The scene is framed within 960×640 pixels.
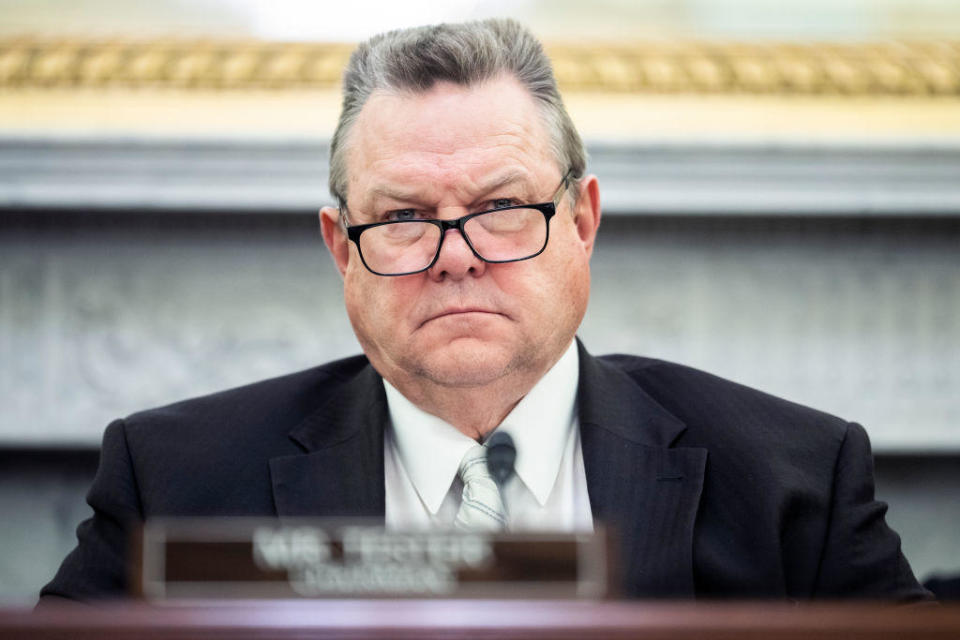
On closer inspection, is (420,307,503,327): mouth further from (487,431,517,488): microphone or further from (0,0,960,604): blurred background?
(0,0,960,604): blurred background

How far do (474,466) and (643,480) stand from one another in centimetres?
25

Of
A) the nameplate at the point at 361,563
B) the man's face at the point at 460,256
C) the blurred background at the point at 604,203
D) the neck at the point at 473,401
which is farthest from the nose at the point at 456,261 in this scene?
the blurred background at the point at 604,203

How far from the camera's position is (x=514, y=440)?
1513 mm

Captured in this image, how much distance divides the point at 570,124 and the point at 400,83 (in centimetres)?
29

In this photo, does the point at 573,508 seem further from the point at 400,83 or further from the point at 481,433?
the point at 400,83

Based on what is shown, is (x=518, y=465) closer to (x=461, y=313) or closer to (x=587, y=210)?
(x=461, y=313)

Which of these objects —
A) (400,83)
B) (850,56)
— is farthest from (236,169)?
(850,56)

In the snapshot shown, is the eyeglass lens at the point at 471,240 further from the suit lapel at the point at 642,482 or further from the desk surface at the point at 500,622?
the desk surface at the point at 500,622

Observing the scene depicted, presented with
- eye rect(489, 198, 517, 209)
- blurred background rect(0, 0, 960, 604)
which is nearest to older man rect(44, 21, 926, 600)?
eye rect(489, 198, 517, 209)

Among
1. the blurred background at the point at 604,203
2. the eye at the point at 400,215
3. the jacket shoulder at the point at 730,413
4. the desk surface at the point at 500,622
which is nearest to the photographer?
the desk surface at the point at 500,622

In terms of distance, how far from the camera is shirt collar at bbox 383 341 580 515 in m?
1.49

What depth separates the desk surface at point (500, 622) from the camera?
0.71m

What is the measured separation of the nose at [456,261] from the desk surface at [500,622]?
0.69m

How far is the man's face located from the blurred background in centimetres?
59
